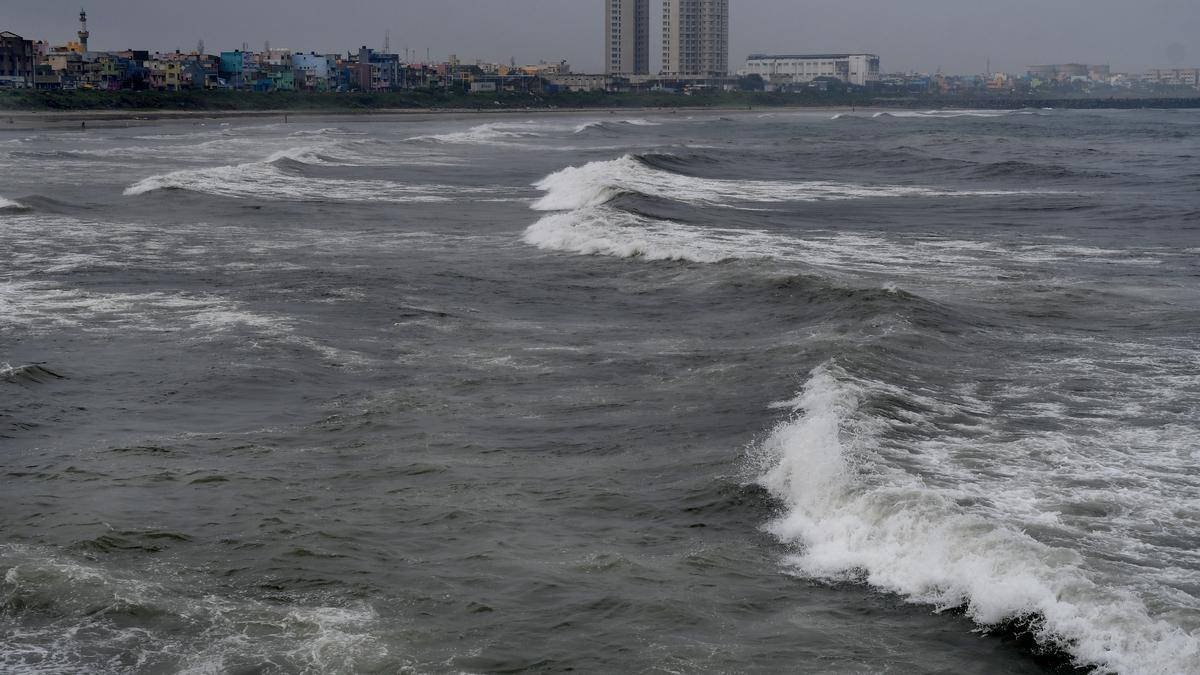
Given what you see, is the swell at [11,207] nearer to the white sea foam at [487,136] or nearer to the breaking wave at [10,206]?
the breaking wave at [10,206]

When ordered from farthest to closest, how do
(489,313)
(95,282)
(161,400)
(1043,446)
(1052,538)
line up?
1. (95,282)
2. (489,313)
3. (161,400)
4. (1043,446)
5. (1052,538)

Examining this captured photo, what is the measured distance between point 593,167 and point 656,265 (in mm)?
24993

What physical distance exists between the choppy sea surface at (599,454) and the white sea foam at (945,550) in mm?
33

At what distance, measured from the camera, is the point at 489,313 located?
66.5 ft

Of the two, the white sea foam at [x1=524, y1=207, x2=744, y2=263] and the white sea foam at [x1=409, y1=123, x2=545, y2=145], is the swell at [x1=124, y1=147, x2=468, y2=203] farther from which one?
the white sea foam at [x1=409, y1=123, x2=545, y2=145]

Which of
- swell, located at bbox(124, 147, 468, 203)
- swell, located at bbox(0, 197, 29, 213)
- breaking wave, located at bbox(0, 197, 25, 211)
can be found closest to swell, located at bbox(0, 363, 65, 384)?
swell, located at bbox(0, 197, 29, 213)

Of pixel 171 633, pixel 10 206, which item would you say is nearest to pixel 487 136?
pixel 10 206

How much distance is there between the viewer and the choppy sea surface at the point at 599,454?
887 cm

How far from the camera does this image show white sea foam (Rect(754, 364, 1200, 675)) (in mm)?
8547

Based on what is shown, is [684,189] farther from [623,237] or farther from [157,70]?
[157,70]

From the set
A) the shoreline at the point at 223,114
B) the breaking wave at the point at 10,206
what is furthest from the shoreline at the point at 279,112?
the breaking wave at the point at 10,206

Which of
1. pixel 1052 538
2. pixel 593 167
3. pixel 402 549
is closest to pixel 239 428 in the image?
pixel 402 549

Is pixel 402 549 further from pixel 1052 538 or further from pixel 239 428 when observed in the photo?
pixel 1052 538

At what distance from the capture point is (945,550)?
9.87 m
